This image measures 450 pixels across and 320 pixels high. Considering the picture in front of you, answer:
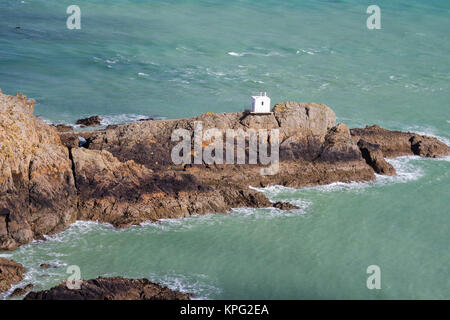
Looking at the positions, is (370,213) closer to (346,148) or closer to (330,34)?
(346,148)

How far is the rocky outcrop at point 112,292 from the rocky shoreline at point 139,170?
7711 mm

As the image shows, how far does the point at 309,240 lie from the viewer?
4712 cm

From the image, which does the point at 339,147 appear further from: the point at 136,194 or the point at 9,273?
the point at 9,273

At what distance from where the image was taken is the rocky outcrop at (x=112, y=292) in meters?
37.3

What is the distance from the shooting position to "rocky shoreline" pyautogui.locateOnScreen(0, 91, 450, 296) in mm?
45844

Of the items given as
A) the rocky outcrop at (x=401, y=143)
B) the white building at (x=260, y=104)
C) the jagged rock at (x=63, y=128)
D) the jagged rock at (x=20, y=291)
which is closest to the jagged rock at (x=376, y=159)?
the rocky outcrop at (x=401, y=143)

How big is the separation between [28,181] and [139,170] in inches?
322

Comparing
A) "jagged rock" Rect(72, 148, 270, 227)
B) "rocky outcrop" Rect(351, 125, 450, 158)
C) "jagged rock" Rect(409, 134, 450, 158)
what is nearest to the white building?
"jagged rock" Rect(72, 148, 270, 227)

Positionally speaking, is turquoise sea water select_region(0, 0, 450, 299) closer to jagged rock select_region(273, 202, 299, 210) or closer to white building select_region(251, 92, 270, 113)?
jagged rock select_region(273, 202, 299, 210)

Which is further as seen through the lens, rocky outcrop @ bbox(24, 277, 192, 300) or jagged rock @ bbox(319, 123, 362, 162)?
jagged rock @ bbox(319, 123, 362, 162)

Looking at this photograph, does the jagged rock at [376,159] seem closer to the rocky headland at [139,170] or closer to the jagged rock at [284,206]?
the rocky headland at [139,170]

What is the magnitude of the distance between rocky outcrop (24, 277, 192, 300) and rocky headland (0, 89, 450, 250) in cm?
773

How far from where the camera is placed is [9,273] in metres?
40.0

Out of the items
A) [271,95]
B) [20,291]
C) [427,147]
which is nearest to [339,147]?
[427,147]
